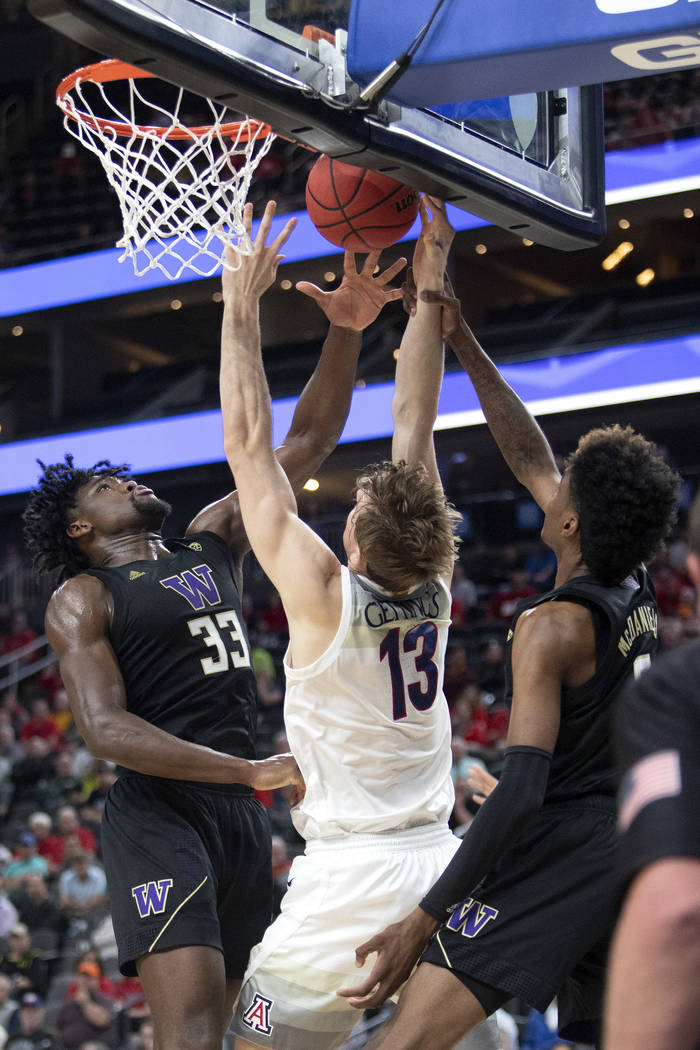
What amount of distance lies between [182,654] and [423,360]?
3.93 ft

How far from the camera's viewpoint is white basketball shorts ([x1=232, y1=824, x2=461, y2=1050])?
10.2 feet

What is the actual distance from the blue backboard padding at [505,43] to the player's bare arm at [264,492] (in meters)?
0.66

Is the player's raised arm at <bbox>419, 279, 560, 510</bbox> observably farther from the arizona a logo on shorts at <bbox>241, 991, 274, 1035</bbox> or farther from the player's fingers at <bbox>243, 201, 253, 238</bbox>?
the arizona a logo on shorts at <bbox>241, 991, 274, 1035</bbox>

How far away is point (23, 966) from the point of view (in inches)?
372

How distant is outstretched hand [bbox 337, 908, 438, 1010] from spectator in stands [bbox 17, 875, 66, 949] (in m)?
7.57

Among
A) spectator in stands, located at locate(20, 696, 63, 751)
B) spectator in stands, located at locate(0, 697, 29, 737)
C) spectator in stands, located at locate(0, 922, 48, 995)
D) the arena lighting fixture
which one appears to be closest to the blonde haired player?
spectator in stands, located at locate(0, 922, 48, 995)

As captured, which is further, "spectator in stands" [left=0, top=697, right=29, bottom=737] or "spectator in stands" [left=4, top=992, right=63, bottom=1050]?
"spectator in stands" [left=0, top=697, right=29, bottom=737]

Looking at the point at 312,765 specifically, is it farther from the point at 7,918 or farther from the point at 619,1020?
the point at 7,918

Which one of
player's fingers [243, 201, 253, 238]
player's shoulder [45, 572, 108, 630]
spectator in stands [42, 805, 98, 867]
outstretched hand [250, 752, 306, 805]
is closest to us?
outstretched hand [250, 752, 306, 805]

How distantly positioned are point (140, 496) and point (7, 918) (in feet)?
22.1

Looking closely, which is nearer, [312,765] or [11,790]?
[312,765]

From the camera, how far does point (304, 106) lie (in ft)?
10.4

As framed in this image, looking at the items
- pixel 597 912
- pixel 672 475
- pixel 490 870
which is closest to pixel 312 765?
pixel 490 870

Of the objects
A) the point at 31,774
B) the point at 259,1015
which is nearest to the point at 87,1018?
the point at 31,774
